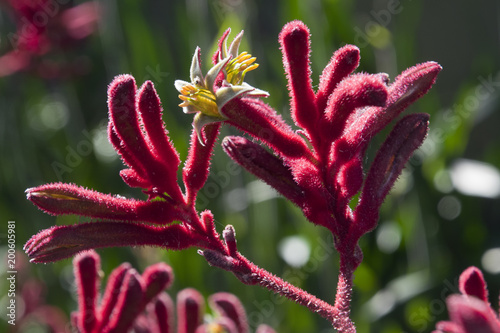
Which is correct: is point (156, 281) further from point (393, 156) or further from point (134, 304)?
point (393, 156)

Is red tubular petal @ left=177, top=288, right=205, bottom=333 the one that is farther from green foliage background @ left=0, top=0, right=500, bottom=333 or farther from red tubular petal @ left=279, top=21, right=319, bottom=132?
green foliage background @ left=0, top=0, right=500, bottom=333

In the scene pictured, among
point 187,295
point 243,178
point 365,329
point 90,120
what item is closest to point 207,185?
point 243,178

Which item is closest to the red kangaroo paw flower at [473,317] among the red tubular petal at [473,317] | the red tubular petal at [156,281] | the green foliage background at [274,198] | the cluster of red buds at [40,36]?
the red tubular petal at [473,317]

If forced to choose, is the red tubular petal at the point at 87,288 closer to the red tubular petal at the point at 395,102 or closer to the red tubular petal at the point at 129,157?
the red tubular petal at the point at 129,157

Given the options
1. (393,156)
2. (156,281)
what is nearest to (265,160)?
(393,156)

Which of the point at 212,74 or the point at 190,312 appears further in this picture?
the point at 190,312

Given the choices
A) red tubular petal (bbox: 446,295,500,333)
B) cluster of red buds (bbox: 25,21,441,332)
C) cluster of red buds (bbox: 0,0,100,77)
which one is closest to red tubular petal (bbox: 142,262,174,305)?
cluster of red buds (bbox: 25,21,441,332)
